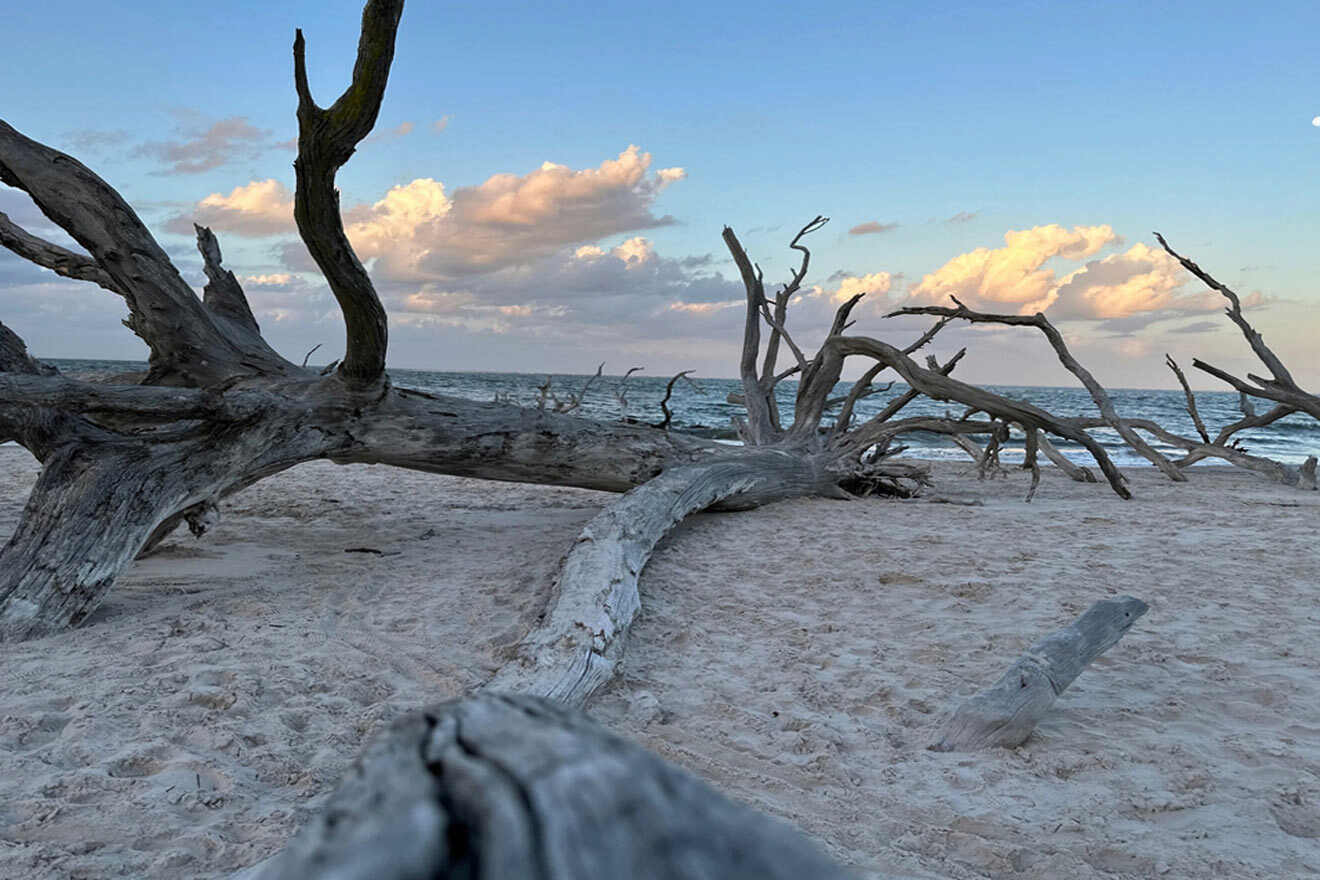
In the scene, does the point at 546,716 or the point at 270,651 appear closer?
the point at 546,716

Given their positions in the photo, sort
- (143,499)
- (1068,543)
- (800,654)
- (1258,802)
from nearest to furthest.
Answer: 1. (1258,802)
2. (800,654)
3. (143,499)
4. (1068,543)

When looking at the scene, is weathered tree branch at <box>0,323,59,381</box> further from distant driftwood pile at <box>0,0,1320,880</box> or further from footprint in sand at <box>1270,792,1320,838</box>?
footprint in sand at <box>1270,792,1320,838</box>

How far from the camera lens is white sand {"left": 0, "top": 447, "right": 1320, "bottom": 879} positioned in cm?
220

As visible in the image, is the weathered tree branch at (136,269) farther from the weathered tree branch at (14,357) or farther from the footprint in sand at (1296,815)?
the footprint in sand at (1296,815)

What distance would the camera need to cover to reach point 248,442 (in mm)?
4727

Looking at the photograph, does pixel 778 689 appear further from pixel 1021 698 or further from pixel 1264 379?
pixel 1264 379

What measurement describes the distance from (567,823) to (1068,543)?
6122mm

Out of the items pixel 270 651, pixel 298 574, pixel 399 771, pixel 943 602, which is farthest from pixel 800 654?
pixel 399 771

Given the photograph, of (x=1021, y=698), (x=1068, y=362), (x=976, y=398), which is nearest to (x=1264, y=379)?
(x=1068, y=362)

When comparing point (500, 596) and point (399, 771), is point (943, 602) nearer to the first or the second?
point (500, 596)

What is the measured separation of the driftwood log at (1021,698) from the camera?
2789 mm

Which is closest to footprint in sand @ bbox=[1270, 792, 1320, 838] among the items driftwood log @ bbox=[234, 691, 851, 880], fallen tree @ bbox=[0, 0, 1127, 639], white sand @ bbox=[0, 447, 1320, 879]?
white sand @ bbox=[0, 447, 1320, 879]

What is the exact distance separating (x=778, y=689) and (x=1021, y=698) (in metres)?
0.88

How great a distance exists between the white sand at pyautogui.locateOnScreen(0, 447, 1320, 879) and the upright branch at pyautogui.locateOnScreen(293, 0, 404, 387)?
149 centimetres
